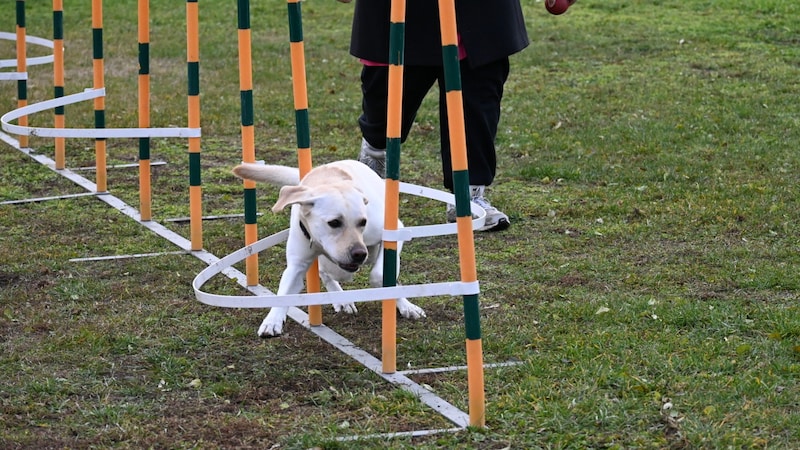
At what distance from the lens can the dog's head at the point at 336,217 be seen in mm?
4453

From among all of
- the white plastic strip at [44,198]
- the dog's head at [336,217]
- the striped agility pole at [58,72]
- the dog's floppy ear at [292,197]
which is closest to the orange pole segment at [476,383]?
the dog's head at [336,217]

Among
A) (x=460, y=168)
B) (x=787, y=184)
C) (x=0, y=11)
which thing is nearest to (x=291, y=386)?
(x=460, y=168)

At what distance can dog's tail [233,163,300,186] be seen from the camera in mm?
4828

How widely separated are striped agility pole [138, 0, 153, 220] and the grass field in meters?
0.21

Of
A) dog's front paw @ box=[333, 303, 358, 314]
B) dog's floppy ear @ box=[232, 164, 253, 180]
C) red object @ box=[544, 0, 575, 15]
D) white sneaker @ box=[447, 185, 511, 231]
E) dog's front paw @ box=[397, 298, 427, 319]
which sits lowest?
dog's front paw @ box=[333, 303, 358, 314]

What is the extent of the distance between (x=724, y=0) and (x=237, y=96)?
302 inches

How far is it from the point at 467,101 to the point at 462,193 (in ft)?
8.34

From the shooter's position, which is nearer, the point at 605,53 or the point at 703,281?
the point at 703,281

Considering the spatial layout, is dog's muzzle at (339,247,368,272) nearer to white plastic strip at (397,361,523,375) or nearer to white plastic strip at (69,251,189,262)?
white plastic strip at (397,361,523,375)

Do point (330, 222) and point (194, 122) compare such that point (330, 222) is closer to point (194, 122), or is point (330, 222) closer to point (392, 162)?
point (392, 162)

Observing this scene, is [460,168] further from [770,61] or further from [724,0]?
[724,0]

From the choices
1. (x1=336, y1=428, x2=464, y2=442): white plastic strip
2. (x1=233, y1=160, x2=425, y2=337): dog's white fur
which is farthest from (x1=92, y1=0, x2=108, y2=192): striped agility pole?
→ (x1=336, y1=428, x2=464, y2=442): white plastic strip

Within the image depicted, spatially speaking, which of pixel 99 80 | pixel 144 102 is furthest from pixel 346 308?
pixel 99 80

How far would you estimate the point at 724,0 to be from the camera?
15320 millimetres
